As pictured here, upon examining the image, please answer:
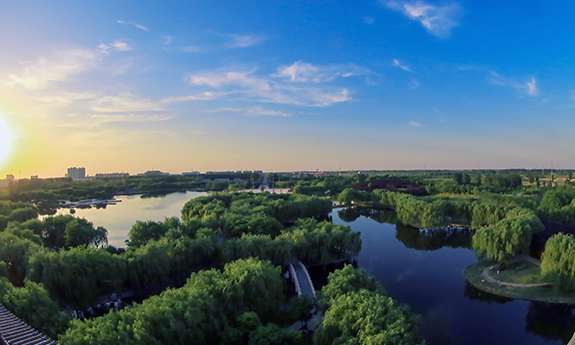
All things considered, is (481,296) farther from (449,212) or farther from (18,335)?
(18,335)

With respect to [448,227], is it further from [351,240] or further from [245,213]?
[245,213]

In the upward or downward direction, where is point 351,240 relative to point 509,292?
upward

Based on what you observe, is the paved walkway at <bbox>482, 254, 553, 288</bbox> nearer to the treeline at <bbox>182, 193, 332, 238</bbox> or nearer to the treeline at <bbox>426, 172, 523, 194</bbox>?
the treeline at <bbox>182, 193, 332, 238</bbox>

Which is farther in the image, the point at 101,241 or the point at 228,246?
the point at 101,241

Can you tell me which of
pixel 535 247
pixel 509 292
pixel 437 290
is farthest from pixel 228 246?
pixel 535 247

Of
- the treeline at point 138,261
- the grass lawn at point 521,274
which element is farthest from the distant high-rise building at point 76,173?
the grass lawn at point 521,274

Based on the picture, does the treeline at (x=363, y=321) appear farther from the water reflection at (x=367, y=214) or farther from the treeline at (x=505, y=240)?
the water reflection at (x=367, y=214)
